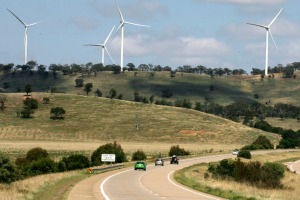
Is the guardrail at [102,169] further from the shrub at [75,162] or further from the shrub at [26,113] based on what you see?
the shrub at [26,113]

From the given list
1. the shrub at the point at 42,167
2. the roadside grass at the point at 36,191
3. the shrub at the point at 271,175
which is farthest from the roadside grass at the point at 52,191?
the shrub at the point at 271,175

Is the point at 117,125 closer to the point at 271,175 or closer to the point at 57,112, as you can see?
the point at 57,112

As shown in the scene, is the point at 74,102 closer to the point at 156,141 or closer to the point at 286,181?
the point at 156,141

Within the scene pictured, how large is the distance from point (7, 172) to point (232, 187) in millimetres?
14298

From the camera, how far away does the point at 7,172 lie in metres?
42.2

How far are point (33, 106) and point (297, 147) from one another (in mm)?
62359

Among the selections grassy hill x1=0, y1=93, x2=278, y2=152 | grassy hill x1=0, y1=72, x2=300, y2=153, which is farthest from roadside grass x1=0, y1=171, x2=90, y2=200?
grassy hill x1=0, y1=93, x2=278, y2=152

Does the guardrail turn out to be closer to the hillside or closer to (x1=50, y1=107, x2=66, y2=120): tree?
the hillside

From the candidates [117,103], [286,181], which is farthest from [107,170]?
[117,103]

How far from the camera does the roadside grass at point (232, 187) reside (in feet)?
122

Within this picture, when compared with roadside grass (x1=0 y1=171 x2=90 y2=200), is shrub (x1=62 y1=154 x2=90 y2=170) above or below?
below

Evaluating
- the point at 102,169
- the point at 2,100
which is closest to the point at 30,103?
the point at 2,100

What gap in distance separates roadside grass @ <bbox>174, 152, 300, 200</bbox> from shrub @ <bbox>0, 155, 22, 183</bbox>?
36.5 feet

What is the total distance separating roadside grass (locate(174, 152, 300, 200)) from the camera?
3722 cm
